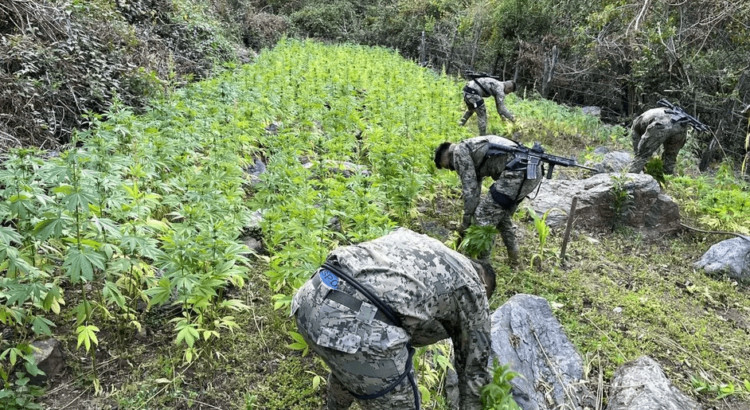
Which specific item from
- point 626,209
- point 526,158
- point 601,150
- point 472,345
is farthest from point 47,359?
point 601,150

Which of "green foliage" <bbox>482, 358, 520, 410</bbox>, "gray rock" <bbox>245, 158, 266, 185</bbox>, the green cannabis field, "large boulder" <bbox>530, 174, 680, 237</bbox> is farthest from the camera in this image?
"large boulder" <bbox>530, 174, 680, 237</bbox>

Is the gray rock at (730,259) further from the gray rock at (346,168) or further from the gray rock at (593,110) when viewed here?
the gray rock at (593,110)

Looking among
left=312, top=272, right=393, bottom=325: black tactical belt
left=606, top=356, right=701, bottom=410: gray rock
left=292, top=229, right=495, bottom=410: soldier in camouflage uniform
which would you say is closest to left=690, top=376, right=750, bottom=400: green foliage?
left=606, top=356, right=701, bottom=410: gray rock

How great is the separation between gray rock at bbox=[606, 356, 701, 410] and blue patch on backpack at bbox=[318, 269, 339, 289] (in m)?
2.26

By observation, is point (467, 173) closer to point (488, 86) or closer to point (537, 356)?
point (537, 356)

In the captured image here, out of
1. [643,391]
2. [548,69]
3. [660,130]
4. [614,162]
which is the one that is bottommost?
[614,162]

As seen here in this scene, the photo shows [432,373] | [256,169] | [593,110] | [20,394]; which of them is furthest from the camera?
[593,110]

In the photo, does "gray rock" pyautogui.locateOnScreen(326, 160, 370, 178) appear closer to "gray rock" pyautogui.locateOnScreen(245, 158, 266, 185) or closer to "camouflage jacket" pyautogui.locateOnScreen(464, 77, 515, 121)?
"gray rock" pyautogui.locateOnScreen(245, 158, 266, 185)

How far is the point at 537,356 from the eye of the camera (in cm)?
349

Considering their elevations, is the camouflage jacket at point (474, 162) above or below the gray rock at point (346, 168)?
above

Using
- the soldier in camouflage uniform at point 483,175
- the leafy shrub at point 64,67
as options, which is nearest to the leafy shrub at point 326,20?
the leafy shrub at point 64,67

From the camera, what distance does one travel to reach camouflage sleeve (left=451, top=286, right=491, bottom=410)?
85.9 inches

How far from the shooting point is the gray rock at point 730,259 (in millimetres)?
5258

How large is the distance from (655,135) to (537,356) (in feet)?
17.1
